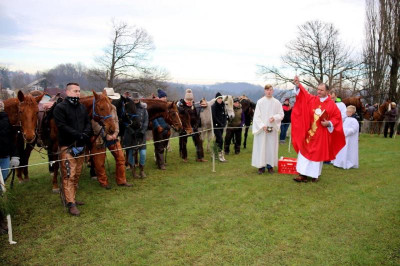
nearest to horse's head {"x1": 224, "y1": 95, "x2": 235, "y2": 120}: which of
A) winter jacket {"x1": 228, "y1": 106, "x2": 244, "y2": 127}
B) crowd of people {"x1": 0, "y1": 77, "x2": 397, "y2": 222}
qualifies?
winter jacket {"x1": 228, "y1": 106, "x2": 244, "y2": 127}

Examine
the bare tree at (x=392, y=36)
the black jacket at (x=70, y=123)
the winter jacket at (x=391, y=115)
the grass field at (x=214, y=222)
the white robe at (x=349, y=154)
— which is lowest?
the grass field at (x=214, y=222)

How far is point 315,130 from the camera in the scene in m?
7.06

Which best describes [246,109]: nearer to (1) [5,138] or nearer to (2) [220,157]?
(2) [220,157]

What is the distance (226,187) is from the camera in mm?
6793

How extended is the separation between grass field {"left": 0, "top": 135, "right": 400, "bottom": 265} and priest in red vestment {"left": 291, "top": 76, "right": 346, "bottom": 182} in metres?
0.49

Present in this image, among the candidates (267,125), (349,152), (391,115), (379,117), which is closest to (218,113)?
(267,125)

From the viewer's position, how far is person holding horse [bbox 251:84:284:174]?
7684mm

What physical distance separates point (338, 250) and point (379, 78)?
73.1 ft

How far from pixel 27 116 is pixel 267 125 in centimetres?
544

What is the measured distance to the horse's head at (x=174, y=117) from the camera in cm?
813

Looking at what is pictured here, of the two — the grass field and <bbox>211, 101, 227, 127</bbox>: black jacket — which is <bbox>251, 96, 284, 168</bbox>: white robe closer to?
the grass field

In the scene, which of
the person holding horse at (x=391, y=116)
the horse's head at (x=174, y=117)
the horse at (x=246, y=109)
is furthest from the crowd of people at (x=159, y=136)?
the person holding horse at (x=391, y=116)

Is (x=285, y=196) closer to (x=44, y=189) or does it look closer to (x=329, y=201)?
(x=329, y=201)

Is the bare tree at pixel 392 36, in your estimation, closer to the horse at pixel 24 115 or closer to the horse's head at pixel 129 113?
the horse's head at pixel 129 113
